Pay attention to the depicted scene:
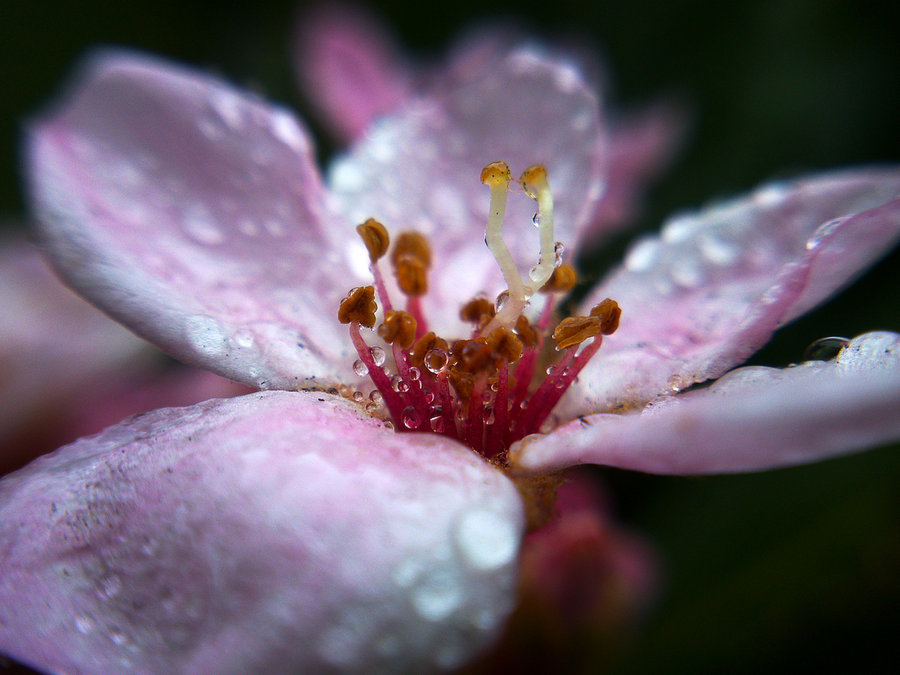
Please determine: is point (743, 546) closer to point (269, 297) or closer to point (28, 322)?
point (269, 297)

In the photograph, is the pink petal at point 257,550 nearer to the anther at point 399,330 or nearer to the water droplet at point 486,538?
the water droplet at point 486,538

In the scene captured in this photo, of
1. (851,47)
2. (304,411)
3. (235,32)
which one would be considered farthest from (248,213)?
(851,47)

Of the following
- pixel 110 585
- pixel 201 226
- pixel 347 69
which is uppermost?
pixel 347 69

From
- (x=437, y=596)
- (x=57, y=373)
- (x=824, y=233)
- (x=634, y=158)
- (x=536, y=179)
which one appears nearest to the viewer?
(x=437, y=596)

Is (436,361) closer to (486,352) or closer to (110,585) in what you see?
(486,352)

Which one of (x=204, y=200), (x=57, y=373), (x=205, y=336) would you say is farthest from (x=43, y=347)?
(x=205, y=336)
